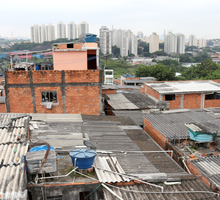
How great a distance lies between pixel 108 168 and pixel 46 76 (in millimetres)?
8259

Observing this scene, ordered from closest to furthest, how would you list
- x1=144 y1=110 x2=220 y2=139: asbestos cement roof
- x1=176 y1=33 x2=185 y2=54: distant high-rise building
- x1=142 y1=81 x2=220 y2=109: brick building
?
x1=144 y1=110 x2=220 y2=139: asbestos cement roof → x1=142 y1=81 x2=220 y2=109: brick building → x1=176 y1=33 x2=185 y2=54: distant high-rise building

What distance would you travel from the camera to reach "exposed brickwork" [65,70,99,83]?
506 inches

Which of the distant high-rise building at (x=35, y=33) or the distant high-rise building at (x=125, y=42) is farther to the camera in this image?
the distant high-rise building at (x=35, y=33)

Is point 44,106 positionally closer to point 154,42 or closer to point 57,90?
point 57,90

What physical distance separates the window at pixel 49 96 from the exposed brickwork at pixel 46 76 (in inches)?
27.7

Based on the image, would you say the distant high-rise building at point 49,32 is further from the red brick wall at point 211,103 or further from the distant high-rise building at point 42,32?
the red brick wall at point 211,103

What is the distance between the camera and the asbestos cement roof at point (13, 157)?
4.17 metres

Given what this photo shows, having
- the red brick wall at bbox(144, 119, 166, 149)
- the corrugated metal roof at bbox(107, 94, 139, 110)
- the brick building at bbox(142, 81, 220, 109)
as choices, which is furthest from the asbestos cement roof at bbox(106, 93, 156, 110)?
the red brick wall at bbox(144, 119, 166, 149)

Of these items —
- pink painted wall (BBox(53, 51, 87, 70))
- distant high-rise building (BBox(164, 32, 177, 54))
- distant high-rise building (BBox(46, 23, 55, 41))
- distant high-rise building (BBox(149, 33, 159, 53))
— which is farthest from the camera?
distant high-rise building (BBox(46, 23, 55, 41))

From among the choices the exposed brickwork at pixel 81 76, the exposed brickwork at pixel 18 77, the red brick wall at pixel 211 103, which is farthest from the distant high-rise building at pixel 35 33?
the exposed brickwork at pixel 81 76

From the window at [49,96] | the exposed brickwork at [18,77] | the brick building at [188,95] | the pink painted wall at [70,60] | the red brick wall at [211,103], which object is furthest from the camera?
the red brick wall at [211,103]

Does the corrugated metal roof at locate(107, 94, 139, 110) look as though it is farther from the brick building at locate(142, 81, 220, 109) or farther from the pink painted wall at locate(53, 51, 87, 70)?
the pink painted wall at locate(53, 51, 87, 70)

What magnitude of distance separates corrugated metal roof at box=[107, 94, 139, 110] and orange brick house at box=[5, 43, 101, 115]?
303cm

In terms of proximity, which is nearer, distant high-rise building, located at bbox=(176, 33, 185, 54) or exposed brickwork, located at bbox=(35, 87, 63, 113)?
exposed brickwork, located at bbox=(35, 87, 63, 113)
